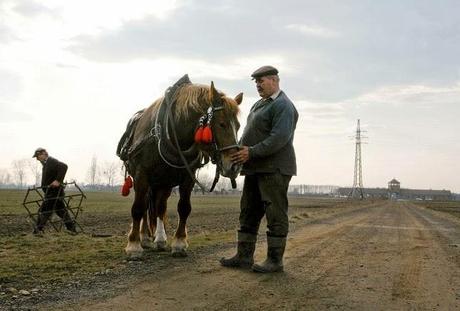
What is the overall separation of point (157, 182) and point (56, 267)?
1817 millimetres

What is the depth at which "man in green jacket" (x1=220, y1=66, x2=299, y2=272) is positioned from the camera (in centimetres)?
570

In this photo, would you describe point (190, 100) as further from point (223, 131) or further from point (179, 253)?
point (179, 253)

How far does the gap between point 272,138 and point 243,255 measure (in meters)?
1.52

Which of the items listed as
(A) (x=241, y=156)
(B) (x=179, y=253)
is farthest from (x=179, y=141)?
(B) (x=179, y=253)

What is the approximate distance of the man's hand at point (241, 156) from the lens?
223 inches

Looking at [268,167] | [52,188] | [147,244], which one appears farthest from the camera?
[52,188]

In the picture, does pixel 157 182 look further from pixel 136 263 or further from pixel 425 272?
pixel 425 272

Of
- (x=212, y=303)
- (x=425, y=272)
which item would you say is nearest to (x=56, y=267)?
(x=212, y=303)

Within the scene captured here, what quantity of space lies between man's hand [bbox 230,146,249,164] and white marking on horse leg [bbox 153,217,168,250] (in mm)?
2866

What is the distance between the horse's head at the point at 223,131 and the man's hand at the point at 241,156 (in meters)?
0.05

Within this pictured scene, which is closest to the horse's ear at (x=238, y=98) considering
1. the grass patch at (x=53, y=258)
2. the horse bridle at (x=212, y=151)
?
the horse bridle at (x=212, y=151)

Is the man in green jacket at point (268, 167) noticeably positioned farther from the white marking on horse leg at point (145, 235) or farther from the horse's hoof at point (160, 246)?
the white marking on horse leg at point (145, 235)

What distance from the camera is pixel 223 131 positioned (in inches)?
233

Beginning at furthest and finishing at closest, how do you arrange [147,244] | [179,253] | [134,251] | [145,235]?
[145,235], [147,244], [179,253], [134,251]
